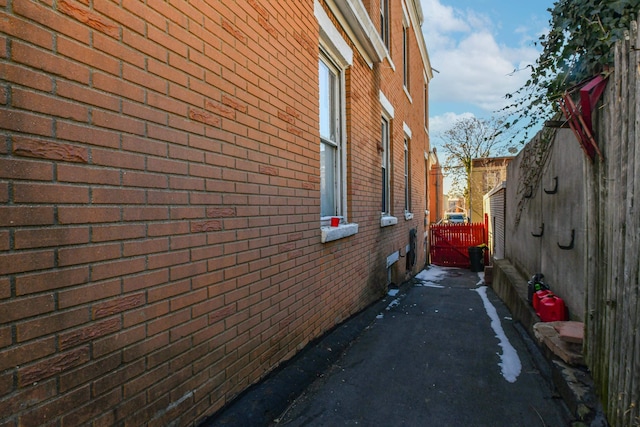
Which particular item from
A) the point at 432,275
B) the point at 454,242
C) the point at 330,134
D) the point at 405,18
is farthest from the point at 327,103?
the point at 454,242

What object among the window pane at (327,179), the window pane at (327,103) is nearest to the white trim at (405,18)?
the window pane at (327,103)

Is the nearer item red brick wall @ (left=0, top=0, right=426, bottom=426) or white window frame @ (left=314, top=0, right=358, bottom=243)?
red brick wall @ (left=0, top=0, right=426, bottom=426)

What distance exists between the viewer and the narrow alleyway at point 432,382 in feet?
8.75

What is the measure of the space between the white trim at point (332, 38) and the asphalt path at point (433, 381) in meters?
3.56

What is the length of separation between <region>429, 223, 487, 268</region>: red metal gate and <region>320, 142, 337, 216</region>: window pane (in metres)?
11.4

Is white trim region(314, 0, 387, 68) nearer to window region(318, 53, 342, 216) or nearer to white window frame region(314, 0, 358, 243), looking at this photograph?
white window frame region(314, 0, 358, 243)

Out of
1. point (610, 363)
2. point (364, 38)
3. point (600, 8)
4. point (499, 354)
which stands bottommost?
point (499, 354)

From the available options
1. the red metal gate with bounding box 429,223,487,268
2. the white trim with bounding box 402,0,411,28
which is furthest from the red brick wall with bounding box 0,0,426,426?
the red metal gate with bounding box 429,223,487,268

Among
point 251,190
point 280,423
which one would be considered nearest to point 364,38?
point 251,190

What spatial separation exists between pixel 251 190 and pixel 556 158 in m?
3.92

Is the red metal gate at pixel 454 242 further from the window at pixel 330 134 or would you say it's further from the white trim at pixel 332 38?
the white trim at pixel 332 38

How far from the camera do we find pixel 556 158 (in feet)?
14.5

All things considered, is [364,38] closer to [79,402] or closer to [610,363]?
[610,363]

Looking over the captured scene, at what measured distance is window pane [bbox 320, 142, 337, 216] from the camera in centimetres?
435
